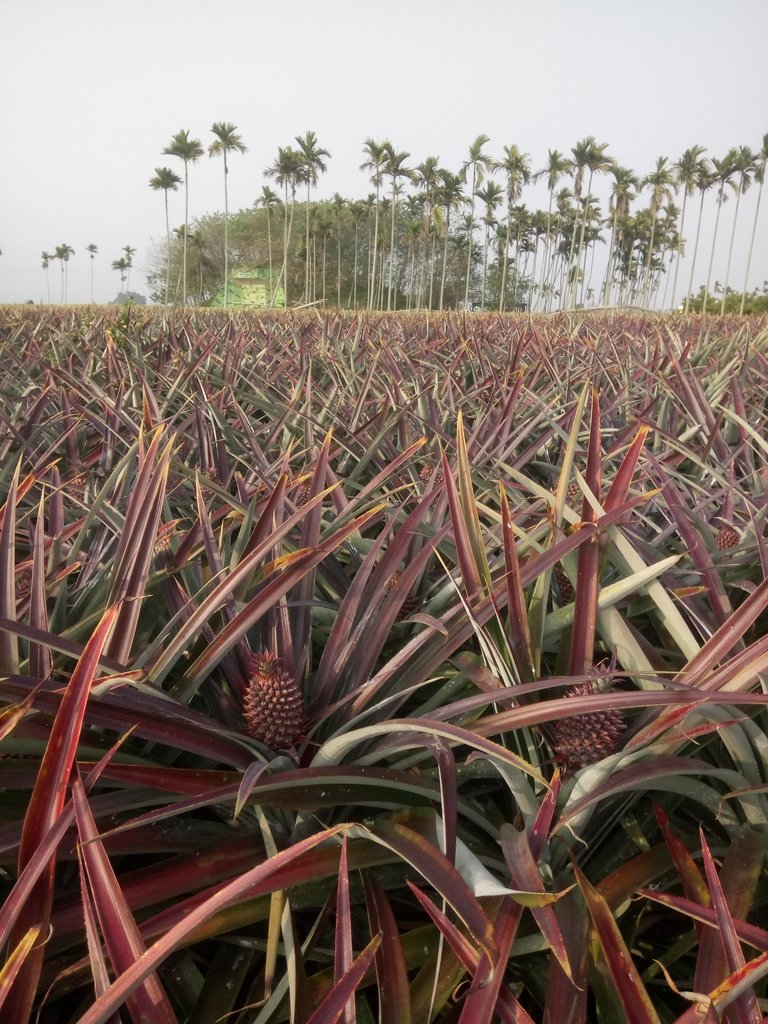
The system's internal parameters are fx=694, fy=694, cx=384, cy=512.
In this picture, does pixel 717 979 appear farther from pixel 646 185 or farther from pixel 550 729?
pixel 646 185

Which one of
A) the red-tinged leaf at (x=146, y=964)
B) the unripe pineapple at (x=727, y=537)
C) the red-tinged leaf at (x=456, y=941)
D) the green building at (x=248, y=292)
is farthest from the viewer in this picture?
the green building at (x=248, y=292)

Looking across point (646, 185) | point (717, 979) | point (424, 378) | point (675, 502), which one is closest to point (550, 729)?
point (717, 979)

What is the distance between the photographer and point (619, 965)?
1.85 feet

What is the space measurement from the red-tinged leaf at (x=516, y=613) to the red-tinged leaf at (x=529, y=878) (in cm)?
17

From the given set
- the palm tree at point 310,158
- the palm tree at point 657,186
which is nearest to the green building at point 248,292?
the palm tree at point 310,158

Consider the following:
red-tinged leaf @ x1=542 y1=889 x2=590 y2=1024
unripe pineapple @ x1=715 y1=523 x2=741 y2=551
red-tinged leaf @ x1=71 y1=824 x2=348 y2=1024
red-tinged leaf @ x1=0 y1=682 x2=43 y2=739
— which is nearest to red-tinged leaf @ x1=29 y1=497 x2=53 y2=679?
red-tinged leaf @ x1=0 y1=682 x2=43 y2=739

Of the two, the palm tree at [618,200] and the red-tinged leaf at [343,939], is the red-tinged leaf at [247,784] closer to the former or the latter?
the red-tinged leaf at [343,939]

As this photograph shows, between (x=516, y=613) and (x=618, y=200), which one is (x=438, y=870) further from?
(x=618, y=200)

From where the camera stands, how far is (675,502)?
3.28 feet

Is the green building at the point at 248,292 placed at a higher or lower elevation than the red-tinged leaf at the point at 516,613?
higher

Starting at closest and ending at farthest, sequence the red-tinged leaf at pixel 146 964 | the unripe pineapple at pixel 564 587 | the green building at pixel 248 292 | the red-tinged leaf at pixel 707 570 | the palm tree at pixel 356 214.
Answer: the red-tinged leaf at pixel 146 964 → the red-tinged leaf at pixel 707 570 → the unripe pineapple at pixel 564 587 → the green building at pixel 248 292 → the palm tree at pixel 356 214

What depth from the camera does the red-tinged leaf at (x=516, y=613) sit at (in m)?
0.76

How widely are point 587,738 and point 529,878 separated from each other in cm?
17

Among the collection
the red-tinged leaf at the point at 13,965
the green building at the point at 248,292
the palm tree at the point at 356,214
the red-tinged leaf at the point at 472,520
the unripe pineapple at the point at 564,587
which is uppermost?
the palm tree at the point at 356,214
